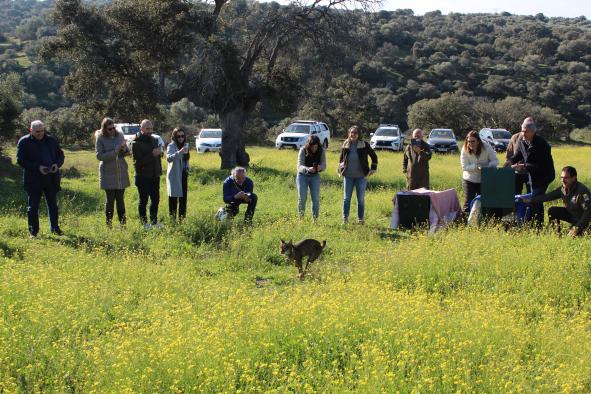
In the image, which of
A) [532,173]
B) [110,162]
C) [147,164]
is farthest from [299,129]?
[532,173]

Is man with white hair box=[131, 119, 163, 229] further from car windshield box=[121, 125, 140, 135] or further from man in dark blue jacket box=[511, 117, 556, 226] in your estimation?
car windshield box=[121, 125, 140, 135]

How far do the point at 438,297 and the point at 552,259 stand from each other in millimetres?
1745

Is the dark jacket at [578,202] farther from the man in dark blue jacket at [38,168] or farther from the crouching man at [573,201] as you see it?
the man in dark blue jacket at [38,168]

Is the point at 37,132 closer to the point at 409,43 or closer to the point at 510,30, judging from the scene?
the point at 409,43

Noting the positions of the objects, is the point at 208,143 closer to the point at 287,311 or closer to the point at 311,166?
the point at 311,166

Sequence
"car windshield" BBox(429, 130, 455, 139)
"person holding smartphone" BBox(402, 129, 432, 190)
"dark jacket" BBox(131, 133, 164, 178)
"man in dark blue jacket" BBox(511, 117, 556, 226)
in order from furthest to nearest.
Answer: "car windshield" BBox(429, 130, 455, 139), "person holding smartphone" BBox(402, 129, 432, 190), "dark jacket" BBox(131, 133, 164, 178), "man in dark blue jacket" BBox(511, 117, 556, 226)

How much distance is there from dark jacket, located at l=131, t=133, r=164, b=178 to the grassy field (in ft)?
3.14

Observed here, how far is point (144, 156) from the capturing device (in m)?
10.4

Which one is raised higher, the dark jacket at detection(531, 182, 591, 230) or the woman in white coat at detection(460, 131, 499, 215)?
the woman in white coat at detection(460, 131, 499, 215)

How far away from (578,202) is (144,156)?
257 inches

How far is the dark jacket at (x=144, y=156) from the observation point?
10391mm

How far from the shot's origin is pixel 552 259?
303 inches

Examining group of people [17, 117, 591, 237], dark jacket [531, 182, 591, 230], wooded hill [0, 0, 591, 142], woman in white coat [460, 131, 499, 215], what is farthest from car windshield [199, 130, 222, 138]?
dark jacket [531, 182, 591, 230]

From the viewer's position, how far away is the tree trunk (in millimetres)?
20578
